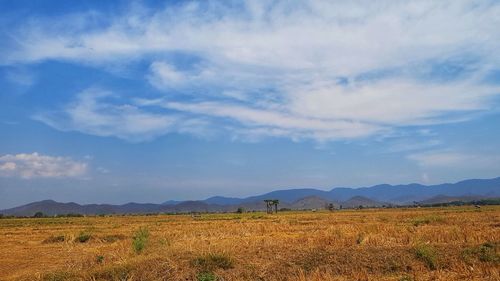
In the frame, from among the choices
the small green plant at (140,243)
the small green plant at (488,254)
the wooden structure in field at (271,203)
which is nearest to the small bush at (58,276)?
the small green plant at (140,243)

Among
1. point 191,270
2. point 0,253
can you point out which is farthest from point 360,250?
point 0,253

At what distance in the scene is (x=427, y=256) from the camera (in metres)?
15.0

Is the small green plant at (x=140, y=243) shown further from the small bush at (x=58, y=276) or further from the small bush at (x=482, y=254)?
the small bush at (x=482, y=254)

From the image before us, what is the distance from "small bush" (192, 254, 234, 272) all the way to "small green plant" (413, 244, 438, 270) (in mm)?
6013

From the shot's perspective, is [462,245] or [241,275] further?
[462,245]

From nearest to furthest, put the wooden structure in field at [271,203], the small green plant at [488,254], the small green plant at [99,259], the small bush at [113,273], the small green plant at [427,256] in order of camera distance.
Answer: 1. the small bush at [113,273]
2. the small green plant at [427,256]
3. the small green plant at [488,254]
4. the small green plant at [99,259]
5. the wooden structure in field at [271,203]

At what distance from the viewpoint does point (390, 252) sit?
1597cm

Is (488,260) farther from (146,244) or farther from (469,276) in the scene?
(146,244)

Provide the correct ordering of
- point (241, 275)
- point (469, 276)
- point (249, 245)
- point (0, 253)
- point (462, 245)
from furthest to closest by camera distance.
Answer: point (0, 253) → point (249, 245) → point (462, 245) → point (241, 275) → point (469, 276)

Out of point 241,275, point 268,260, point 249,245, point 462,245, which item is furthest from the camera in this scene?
point 249,245

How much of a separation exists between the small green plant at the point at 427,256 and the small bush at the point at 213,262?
6013 mm

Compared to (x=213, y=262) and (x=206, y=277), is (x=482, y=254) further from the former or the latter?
(x=206, y=277)

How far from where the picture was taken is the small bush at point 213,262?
14867mm

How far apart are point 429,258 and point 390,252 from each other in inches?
55.4
